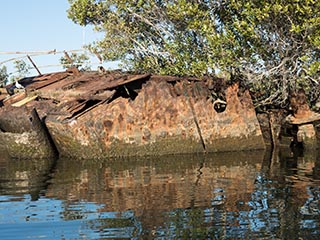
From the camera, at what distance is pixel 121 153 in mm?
15914

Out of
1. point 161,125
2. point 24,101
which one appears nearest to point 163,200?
point 161,125

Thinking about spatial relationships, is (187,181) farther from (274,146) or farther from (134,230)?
(274,146)

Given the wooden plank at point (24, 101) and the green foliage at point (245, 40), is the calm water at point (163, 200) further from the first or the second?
the green foliage at point (245, 40)

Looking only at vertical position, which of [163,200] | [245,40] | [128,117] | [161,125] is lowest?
[163,200]

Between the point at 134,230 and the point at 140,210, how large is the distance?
3.86 feet

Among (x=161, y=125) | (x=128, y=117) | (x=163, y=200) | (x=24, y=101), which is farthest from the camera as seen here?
(x=24, y=101)

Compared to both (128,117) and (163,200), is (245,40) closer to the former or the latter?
(128,117)

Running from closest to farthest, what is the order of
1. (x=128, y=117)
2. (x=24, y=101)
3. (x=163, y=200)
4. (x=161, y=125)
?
(x=163, y=200) < (x=128, y=117) < (x=161, y=125) < (x=24, y=101)

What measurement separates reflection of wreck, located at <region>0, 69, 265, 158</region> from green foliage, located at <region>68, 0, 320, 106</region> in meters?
1.01

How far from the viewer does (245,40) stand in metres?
17.7

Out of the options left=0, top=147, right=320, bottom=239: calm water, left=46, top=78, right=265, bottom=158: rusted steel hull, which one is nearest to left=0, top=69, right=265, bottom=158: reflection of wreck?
left=46, top=78, right=265, bottom=158: rusted steel hull

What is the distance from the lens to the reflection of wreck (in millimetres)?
15734

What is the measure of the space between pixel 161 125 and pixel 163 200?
8168 mm

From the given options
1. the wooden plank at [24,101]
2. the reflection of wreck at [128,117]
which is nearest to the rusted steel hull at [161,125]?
the reflection of wreck at [128,117]
